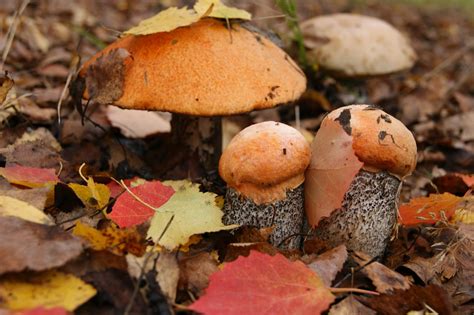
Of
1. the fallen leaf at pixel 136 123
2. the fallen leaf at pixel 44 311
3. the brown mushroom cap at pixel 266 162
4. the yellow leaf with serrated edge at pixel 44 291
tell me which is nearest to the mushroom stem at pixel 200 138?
the fallen leaf at pixel 136 123

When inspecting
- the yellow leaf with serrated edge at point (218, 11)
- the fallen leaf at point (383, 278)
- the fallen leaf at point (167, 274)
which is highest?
the yellow leaf with serrated edge at point (218, 11)

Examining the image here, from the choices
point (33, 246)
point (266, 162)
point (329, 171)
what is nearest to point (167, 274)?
point (33, 246)

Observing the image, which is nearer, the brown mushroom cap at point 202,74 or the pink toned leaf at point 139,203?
the pink toned leaf at point 139,203

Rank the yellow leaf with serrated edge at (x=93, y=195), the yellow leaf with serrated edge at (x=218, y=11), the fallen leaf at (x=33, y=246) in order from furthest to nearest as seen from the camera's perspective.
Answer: the yellow leaf with serrated edge at (x=218, y=11), the yellow leaf with serrated edge at (x=93, y=195), the fallen leaf at (x=33, y=246)

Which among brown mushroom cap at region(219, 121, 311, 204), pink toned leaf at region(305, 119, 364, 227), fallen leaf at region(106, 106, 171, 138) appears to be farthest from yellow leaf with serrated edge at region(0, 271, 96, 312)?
fallen leaf at region(106, 106, 171, 138)

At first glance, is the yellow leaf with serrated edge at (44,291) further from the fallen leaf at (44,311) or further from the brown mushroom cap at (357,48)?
the brown mushroom cap at (357,48)

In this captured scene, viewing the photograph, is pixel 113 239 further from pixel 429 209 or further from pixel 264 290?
pixel 429 209

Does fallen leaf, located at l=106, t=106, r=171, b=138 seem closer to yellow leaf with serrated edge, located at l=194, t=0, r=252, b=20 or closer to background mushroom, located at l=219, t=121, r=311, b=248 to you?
yellow leaf with serrated edge, located at l=194, t=0, r=252, b=20
